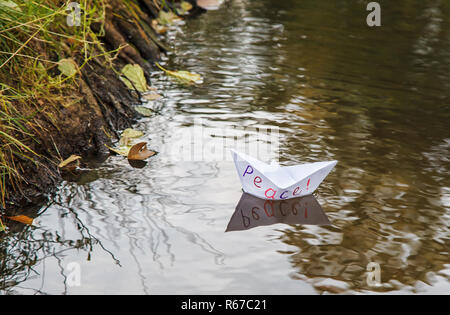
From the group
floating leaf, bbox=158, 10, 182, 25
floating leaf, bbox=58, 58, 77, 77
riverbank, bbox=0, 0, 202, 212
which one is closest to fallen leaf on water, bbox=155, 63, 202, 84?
riverbank, bbox=0, 0, 202, 212

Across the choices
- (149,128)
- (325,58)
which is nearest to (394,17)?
(325,58)

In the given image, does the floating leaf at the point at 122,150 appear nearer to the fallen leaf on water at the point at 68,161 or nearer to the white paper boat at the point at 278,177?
the fallen leaf on water at the point at 68,161

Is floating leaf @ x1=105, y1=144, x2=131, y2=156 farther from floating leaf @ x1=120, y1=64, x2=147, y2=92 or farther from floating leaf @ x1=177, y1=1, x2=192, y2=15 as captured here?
floating leaf @ x1=177, y1=1, x2=192, y2=15

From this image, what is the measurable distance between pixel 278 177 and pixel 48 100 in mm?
1806

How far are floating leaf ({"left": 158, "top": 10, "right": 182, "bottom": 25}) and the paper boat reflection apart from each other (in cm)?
554

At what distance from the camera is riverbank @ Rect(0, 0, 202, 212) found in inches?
157

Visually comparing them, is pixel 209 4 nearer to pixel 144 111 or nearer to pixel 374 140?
pixel 144 111

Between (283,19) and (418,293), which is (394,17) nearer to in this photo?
(283,19)

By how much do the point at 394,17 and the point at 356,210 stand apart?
20.3 feet

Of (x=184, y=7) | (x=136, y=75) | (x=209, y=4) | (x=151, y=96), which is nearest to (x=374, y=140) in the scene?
(x=151, y=96)

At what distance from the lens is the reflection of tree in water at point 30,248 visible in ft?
10.4

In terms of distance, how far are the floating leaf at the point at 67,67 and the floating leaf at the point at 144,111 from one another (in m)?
0.83

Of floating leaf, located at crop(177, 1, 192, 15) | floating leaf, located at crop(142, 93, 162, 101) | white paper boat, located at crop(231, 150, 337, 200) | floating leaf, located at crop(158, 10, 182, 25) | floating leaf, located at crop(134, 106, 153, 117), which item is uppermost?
floating leaf, located at crop(177, 1, 192, 15)

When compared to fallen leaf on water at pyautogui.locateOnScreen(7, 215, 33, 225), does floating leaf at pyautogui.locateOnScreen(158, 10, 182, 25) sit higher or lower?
higher
